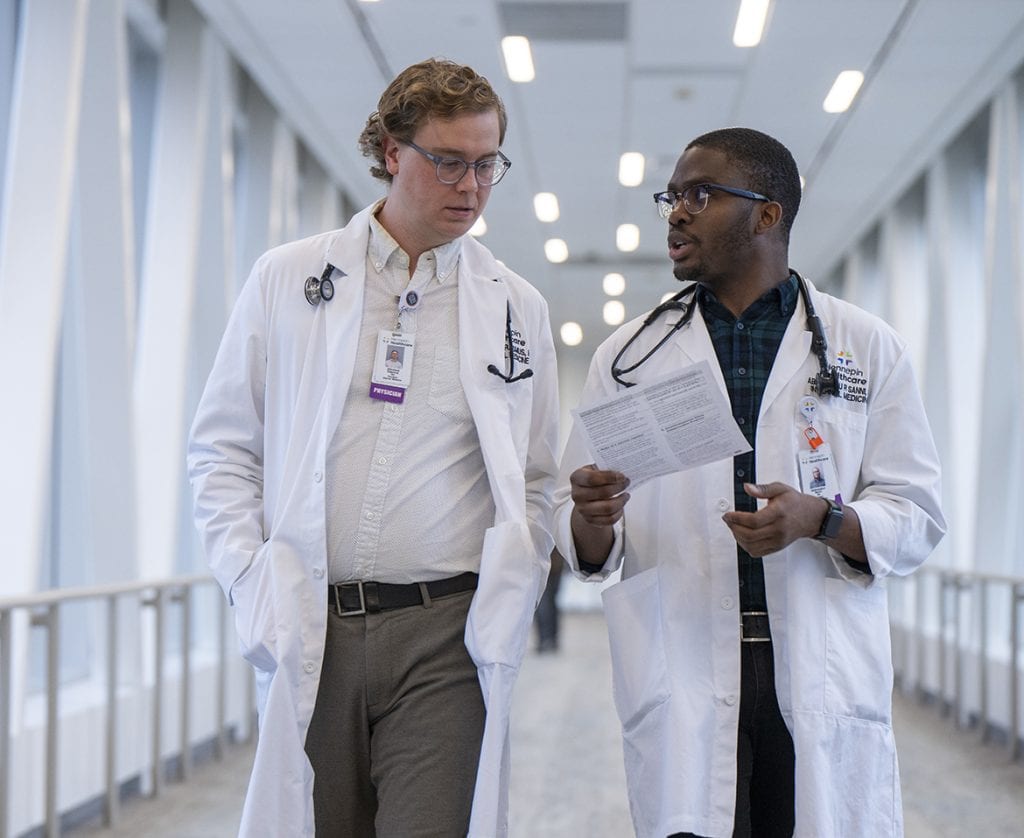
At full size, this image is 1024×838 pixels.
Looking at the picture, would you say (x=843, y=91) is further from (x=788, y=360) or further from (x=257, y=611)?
(x=257, y=611)

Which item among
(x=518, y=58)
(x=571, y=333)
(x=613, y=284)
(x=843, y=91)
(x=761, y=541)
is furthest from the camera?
(x=571, y=333)

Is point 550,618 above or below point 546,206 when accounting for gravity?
below

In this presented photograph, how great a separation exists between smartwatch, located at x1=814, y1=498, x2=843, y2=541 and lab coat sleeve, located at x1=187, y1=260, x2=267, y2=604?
0.99 m

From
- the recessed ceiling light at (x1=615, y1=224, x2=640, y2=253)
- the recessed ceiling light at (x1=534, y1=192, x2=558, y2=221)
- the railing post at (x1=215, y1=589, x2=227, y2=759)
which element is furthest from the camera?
the recessed ceiling light at (x1=615, y1=224, x2=640, y2=253)

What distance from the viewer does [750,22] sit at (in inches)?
281

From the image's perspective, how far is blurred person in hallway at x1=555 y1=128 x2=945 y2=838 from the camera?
2326 millimetres

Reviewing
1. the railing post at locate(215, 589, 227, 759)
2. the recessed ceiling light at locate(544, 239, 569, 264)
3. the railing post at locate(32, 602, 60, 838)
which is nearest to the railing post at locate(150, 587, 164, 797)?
the railing post at locate(215, 589, 227, 759)

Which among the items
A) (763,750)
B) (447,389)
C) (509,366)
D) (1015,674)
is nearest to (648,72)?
(1015,674)

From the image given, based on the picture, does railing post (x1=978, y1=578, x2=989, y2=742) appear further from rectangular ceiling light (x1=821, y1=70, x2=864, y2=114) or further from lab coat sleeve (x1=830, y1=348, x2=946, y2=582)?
lab coat sleeve (x1=830, y1=348, x2=946, y2=582)

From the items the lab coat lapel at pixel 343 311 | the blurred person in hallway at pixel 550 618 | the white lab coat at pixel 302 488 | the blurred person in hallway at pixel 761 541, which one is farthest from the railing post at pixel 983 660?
the lab coat lapel at pixel 343 311

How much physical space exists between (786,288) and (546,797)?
12.9 ft

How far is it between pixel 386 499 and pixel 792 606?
0.73 meters

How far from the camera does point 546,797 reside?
5.98 meters

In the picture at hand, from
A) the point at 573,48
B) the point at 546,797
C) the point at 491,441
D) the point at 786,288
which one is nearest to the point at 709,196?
the point at 786,288
